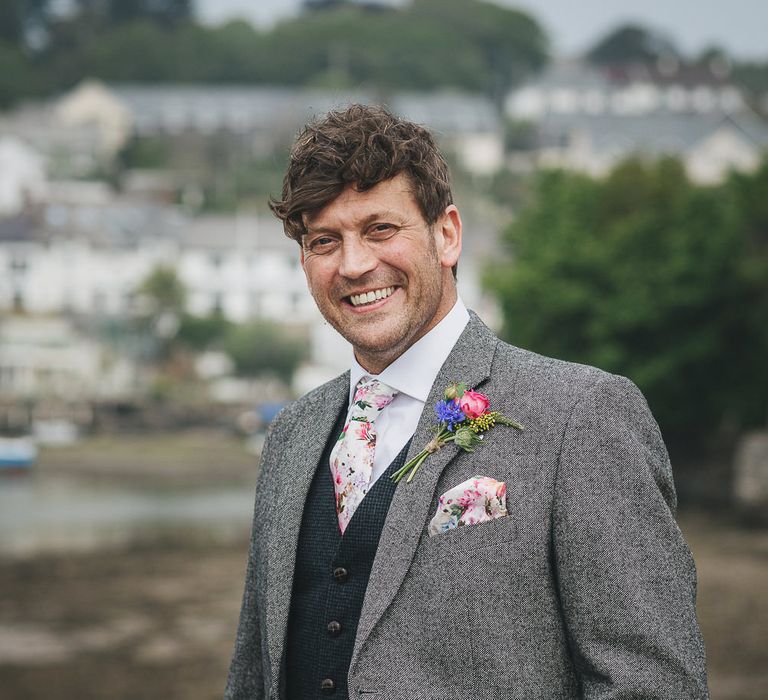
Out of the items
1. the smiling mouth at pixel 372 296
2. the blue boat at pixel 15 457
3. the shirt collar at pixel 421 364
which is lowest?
the shirt collar at pixel 421 364

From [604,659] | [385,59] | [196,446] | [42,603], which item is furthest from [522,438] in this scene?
[385,59]

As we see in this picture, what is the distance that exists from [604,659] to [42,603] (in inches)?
772

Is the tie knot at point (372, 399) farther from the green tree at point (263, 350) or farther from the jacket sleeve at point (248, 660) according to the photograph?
the green tree at point (263, 350)

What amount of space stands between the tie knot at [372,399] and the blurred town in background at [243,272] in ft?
1.25

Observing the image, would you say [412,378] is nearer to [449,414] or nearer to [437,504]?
[449,414]

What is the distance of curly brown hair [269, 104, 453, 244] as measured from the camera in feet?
7.30

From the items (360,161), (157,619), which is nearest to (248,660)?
(360,161)

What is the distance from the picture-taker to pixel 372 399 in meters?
2.39

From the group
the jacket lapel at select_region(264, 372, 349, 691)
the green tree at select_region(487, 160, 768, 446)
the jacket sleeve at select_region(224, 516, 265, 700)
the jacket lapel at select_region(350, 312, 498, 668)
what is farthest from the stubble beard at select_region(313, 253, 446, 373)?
the green tree at select_region(487, 160, 768, 446)

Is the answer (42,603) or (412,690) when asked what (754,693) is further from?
(412,690)

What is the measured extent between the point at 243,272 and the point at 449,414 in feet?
249

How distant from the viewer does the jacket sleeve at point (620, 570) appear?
6.63 ft

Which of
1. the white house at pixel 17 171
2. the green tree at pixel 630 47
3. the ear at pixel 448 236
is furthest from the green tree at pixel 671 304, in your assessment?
the green tree at pixel 630 47

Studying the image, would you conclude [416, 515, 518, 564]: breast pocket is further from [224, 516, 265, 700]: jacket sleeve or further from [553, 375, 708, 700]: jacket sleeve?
[224, 516, 265, 700]: jacket sleeve
